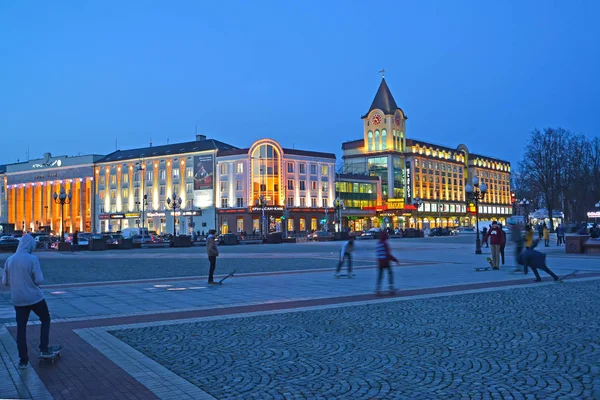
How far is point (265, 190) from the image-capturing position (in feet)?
274

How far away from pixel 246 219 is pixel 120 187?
2730 cm

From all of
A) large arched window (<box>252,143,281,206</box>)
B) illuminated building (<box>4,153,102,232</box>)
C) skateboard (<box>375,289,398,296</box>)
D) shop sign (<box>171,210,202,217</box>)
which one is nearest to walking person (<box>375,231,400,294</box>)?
skateboard (<box>375,289,398,296</box>)

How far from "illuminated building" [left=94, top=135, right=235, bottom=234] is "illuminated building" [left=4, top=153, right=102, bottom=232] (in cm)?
372

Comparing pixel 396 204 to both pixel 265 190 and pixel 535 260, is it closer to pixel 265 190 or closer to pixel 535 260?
pixel 265 190

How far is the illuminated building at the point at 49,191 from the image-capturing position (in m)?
102

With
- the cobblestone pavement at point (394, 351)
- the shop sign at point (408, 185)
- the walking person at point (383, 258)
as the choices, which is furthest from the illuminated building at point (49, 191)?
the cobblestone pavement at point (394, 351)

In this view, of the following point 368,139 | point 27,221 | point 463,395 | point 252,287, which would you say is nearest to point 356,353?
point 463,395

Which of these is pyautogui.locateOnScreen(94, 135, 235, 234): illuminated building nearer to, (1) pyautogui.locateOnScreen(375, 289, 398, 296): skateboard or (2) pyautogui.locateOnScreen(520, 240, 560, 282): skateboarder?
(2) pyautogui.locateOnScreen(520, 240, 560, 282): skateboarder

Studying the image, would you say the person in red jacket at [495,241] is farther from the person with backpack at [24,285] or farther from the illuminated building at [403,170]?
the illuminated building at [403,170]

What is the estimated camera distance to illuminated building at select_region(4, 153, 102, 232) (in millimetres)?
102500

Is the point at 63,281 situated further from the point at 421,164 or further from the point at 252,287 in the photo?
the point at 421,164

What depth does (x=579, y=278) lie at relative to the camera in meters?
18.4

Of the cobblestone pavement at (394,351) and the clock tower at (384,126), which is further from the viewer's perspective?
the clock tower at (384,126)

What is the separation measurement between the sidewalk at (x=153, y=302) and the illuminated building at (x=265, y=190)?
193 feet
